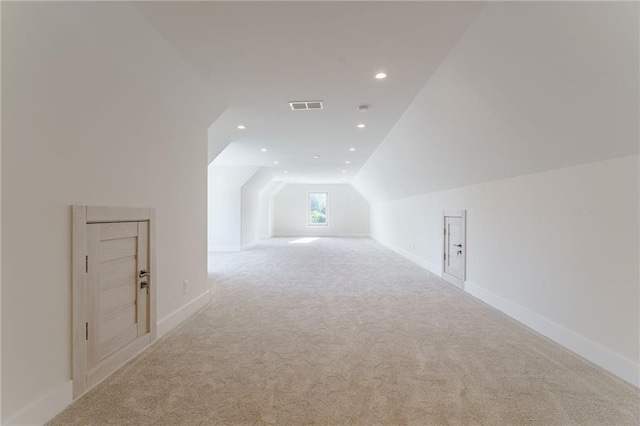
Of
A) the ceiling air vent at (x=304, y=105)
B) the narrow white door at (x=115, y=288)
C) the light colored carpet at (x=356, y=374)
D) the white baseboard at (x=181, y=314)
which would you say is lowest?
the light colored carpet at (x=356, y=374)

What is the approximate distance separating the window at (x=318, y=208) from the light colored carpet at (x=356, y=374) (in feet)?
39.9

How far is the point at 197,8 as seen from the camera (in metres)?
2.28

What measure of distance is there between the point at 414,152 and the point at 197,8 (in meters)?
4.29

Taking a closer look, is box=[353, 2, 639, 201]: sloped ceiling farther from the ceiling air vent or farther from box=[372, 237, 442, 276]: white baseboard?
box=[372, 237, 442, 276]: white baseboard

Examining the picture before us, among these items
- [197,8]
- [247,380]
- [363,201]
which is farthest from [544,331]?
[363,201]

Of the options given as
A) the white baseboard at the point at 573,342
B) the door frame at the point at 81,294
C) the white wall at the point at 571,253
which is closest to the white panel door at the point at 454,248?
the white wall at the point at 571,253

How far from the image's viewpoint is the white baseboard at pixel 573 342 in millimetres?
2276

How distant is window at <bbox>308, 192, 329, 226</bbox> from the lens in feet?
53.7

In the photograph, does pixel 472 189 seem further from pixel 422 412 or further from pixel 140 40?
pixel 140 40

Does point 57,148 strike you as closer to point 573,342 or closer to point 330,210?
point 573,342

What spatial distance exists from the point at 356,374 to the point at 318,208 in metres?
14.1

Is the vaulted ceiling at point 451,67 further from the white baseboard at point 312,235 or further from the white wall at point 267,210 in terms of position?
the white baseboard at point 312,235

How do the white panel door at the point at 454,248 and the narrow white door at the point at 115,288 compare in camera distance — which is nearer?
the narrow white door at the point at 115,288

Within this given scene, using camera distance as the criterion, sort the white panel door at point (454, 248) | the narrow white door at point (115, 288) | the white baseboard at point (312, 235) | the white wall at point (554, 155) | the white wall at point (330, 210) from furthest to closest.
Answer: the white wall at point (330, 210) → the white baseboard at point (312, 235) → the white panel door at point (454, 248) → the narrow white door at point (115, 288) → the white wall at point (554, 155)
